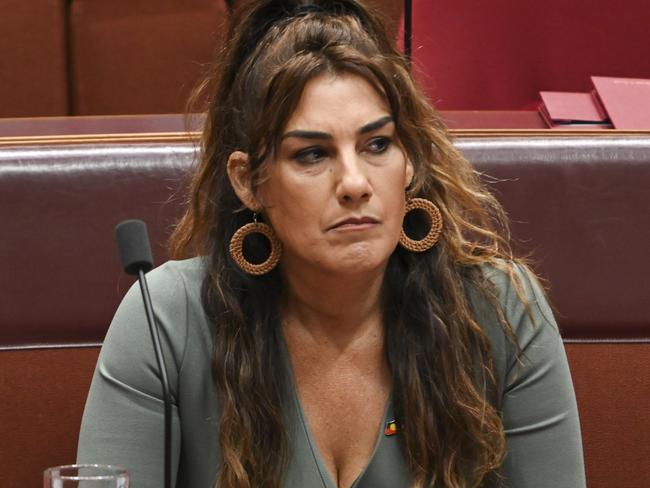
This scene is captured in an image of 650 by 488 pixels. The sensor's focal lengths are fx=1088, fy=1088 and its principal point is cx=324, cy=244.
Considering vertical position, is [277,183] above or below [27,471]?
above

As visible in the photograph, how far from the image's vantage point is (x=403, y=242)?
101 cm

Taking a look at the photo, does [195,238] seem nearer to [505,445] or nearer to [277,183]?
[277,183]

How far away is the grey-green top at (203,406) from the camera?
977mm

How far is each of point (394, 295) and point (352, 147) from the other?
18 cm

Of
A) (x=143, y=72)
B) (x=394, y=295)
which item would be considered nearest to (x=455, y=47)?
(x=143, y=72)

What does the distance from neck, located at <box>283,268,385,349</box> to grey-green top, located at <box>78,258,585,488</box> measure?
49mm

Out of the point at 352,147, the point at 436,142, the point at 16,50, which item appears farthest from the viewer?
the point at 16,50

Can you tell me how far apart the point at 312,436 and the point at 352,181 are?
258mm

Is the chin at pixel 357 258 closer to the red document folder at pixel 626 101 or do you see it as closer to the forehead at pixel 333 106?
the forehead at pixel 333 106

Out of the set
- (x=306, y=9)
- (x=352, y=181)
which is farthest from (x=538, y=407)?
(x=306, y=9)

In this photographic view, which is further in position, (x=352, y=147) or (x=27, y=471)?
(x=27, y=471)

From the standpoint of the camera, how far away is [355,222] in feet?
2.99

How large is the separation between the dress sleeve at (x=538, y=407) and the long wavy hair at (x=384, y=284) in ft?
0.06

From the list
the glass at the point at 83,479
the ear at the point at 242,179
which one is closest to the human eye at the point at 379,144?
the ear at the point at 242,179
